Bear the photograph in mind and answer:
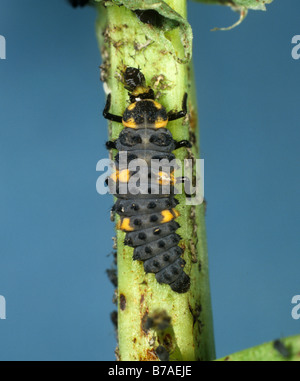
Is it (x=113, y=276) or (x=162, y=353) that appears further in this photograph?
(x=113, y=276)

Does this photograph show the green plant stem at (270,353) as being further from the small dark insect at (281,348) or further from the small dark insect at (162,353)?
the small dark insect at (162,353)

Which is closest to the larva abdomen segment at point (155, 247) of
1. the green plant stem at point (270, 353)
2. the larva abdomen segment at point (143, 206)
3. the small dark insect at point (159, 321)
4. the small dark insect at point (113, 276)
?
the larva abdomen segment at point (143, 206)

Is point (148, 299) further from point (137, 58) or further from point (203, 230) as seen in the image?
point (137, 58)

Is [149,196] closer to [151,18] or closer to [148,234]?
[148,234]

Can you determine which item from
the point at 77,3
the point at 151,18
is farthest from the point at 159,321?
the point at 77,3

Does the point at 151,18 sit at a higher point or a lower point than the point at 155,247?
higher

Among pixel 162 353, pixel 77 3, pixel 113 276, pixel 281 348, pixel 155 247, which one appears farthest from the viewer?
pixel 77 3

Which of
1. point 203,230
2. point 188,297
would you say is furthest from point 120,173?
point 188,297

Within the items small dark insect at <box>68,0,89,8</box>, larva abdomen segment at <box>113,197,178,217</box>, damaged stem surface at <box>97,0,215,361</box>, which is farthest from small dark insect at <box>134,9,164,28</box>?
small dark insect at <box>68,0,89,8</box>

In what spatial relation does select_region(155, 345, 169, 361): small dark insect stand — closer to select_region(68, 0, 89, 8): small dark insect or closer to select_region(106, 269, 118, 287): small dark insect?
select_region(106, 269, 118, 287): small dark insect
